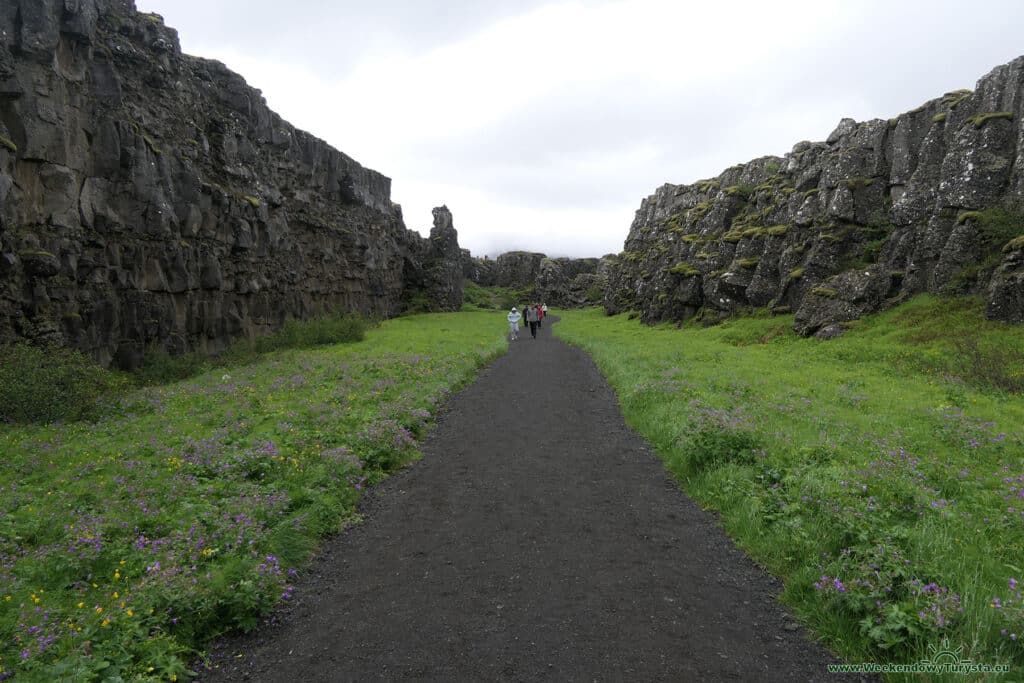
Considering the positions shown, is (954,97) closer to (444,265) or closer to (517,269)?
(444,265)

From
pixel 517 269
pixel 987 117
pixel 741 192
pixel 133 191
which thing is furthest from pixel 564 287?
pixel 133 191

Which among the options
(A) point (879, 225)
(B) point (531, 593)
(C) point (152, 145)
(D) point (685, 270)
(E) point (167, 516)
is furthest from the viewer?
(D) point (685, 270)

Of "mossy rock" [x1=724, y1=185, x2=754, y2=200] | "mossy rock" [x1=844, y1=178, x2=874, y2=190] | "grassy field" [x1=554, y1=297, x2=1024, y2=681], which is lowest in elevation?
"grassy field" [x1=554, y1=297, x2=1024, y2=681]

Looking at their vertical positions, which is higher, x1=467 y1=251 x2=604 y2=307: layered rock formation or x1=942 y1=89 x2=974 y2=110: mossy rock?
x1=942 y1=89 x2=974 y2=110: mossy rock

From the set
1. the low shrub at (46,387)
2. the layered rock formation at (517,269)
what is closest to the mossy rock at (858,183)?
the low shrub at (46,387)

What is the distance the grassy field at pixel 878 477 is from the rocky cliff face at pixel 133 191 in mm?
22979

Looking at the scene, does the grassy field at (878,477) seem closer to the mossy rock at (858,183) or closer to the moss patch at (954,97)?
the moss patch at (954,97)

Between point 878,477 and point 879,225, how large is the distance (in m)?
28.8

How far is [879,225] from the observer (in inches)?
1181

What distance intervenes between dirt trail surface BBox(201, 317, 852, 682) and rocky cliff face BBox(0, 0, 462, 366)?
62.8 ft

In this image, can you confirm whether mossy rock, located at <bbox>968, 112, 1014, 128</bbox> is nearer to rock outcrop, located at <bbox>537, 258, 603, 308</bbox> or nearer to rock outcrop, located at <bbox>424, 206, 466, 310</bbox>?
rock outcrop, located at <bbox>424, 206, 466, 310</bbox>

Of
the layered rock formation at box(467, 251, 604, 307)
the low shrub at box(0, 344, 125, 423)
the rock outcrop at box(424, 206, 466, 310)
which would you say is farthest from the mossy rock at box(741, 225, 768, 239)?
the layered rock formation at box(467, 251, 604, 307)

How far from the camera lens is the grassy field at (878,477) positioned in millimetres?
4898

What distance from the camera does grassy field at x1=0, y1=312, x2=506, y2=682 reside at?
4996mm
